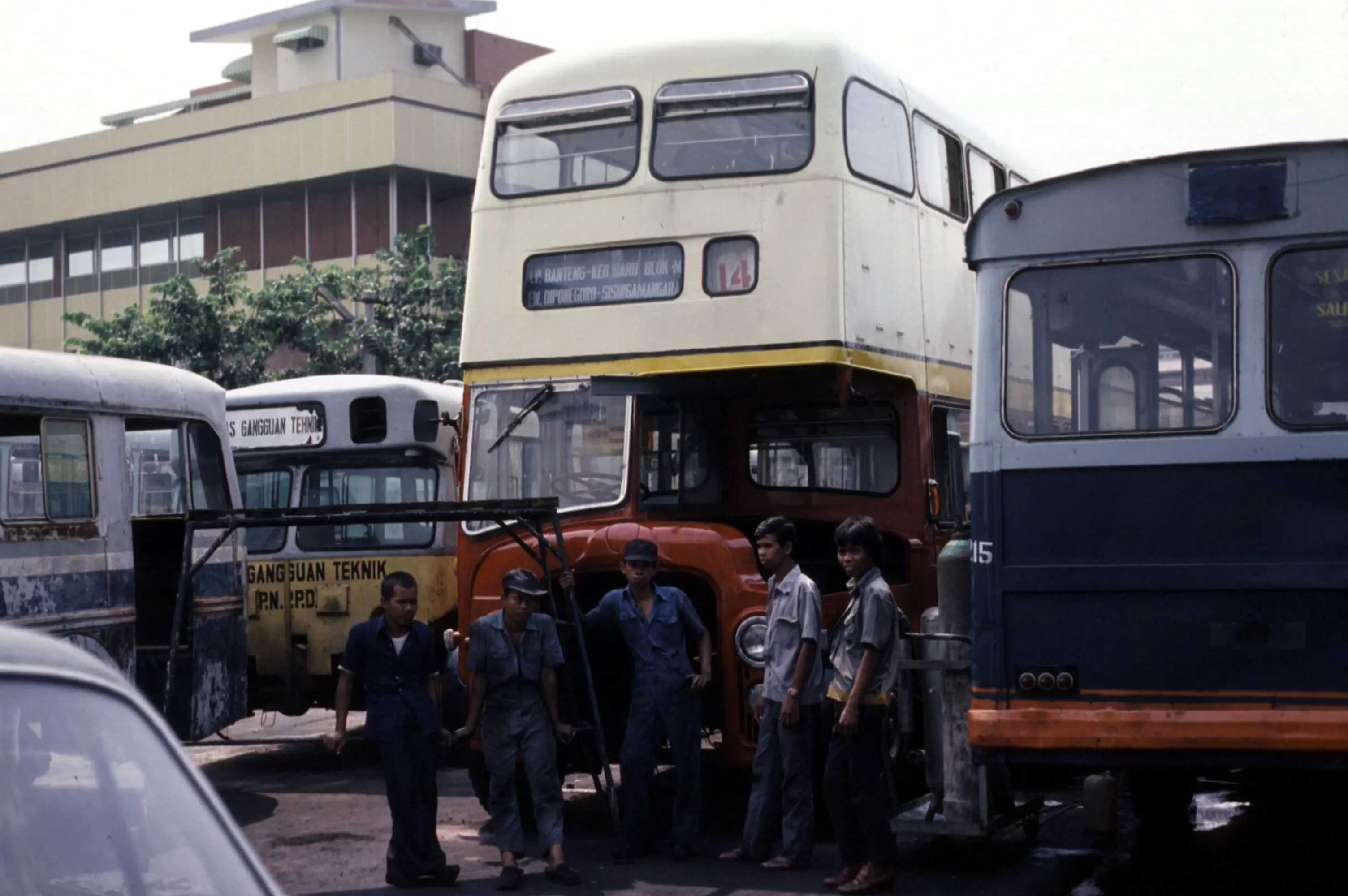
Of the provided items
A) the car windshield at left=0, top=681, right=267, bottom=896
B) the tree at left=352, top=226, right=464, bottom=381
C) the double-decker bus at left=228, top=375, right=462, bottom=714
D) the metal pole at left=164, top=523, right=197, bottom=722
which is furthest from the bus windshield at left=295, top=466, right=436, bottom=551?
the tree at left=352, top=226, right=464, bottom=381

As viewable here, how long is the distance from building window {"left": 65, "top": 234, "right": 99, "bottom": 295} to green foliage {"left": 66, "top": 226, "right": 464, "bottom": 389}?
2090 centimetres

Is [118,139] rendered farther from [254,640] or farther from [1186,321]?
[1186,321]

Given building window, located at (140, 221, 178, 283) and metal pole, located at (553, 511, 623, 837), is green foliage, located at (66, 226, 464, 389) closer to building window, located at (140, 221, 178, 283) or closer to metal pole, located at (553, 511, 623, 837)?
building window, located at (140, 221, 178, 283)

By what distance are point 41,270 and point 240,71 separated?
8.79 meters

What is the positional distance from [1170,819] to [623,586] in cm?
337

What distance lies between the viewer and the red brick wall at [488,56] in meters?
51.2

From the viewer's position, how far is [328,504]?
44.8ft

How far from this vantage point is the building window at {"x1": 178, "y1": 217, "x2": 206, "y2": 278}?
48719mm

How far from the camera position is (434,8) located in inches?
1987

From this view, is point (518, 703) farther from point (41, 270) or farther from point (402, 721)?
point (41, 270)

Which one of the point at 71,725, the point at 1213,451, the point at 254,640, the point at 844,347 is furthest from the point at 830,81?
the point at 71,725

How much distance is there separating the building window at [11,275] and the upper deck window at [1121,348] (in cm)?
5004

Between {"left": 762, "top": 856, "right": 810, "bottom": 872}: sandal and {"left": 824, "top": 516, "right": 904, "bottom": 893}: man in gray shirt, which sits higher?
{"left": 824, "top": 516, "right": 904, "bottom": 893}: man in gray shirt

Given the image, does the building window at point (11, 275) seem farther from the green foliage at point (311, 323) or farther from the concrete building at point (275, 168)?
the green foliage at point (311, 323)
